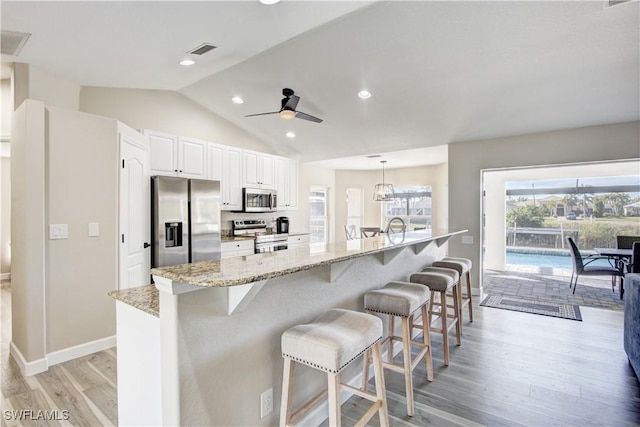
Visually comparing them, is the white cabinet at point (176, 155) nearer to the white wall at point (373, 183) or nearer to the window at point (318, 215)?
Result: the window at point (318, 215)

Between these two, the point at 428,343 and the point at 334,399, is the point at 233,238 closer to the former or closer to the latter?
the point at 428,343

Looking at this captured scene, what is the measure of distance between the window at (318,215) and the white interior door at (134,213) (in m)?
4.71

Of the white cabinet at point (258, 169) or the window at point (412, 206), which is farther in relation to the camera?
the window at point (412, 206)

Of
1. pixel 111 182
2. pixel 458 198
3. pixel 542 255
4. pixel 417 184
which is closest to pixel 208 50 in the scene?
pixel 111 182

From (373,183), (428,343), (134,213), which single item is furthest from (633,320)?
(373,183)

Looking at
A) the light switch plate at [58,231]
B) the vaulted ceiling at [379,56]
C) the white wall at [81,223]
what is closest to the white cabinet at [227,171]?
the vaulted ceiling at [379,56]

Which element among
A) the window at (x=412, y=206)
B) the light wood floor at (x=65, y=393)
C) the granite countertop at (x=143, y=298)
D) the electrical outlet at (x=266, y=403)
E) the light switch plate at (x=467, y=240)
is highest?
the window at (x=412, y=206)

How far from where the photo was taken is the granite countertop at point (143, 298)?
1327 millimetres

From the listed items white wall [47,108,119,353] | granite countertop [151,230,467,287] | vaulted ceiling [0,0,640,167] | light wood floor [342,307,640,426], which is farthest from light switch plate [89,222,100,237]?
light wood floor [342,307,640,426]

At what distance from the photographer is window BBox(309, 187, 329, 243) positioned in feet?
27.0

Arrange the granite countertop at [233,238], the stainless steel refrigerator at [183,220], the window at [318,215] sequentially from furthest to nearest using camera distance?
the window at [318,215] → the granite countertop at [233,238] → the stainless steel refrigerator at [183,220]

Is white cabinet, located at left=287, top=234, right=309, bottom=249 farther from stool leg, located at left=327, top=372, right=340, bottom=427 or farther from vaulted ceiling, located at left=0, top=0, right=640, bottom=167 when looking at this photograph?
stool leg, located at left=327, top=372, right=340, bottom=427

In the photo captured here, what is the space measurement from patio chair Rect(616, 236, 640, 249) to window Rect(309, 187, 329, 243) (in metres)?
5.94

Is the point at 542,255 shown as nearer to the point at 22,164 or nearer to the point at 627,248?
the point at 627,248
